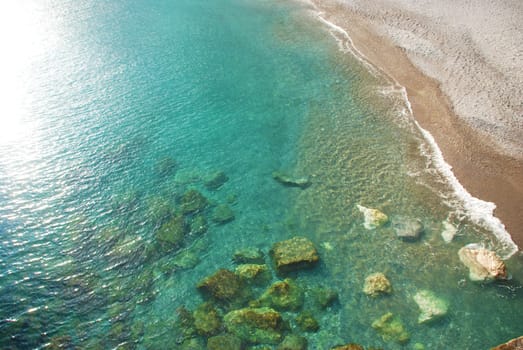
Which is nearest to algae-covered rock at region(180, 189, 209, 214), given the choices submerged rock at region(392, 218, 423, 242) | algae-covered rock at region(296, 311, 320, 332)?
algae-covered rock at region(296, 311, 320, 332)

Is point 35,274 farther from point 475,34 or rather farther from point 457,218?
point 475,34

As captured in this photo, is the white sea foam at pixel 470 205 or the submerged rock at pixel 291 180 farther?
the submerged rock at pixel 291 180

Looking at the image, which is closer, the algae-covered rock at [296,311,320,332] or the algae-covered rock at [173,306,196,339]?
the algae-covered rock at [173,306,196,339]

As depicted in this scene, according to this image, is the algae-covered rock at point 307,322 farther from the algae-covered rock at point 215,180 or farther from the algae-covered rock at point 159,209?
the algae-covered rock at point 215,180

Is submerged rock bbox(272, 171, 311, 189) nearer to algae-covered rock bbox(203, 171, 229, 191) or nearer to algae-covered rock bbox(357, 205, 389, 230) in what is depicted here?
algae-covered rock bbox(203, 171, 229, 191)

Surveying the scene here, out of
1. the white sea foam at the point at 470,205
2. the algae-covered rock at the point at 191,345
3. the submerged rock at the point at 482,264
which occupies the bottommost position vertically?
the algae-covered rock at the point at 191,345

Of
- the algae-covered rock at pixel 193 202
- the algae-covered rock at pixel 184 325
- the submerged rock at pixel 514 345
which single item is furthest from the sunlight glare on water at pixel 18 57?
the submerged rock at pixel 514 345
